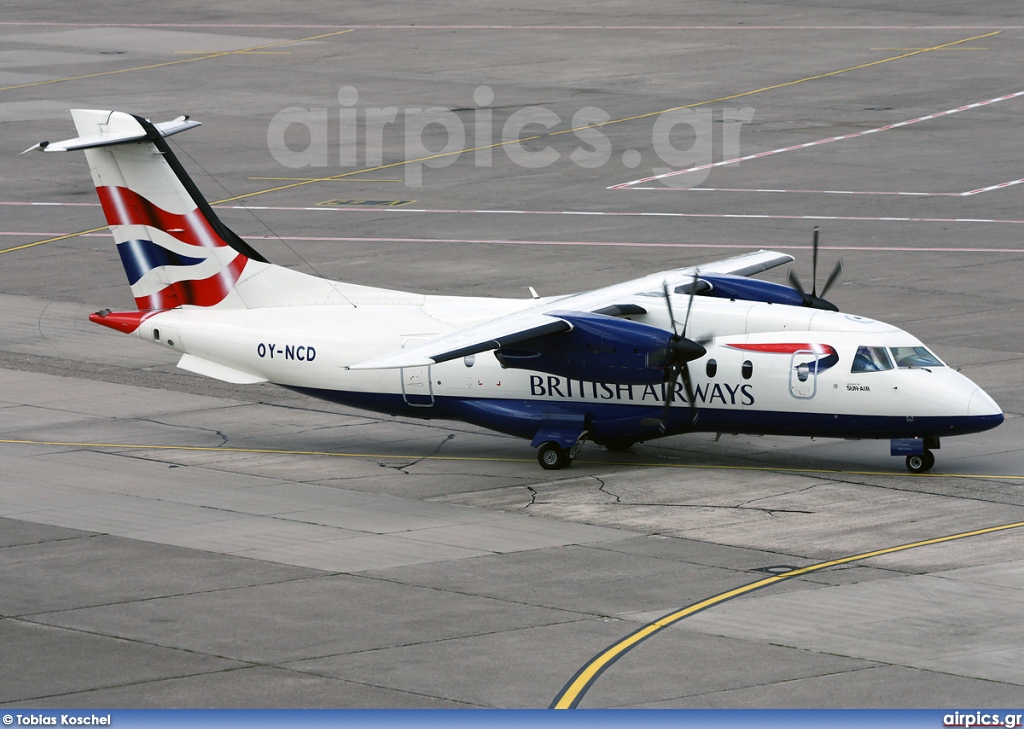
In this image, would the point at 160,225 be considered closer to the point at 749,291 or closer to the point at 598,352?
the point at 598,352

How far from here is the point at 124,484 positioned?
33469mm

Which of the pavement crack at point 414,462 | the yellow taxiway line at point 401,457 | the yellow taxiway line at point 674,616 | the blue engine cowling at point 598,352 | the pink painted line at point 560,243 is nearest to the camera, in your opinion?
the yellow taxiway line at point 674,616

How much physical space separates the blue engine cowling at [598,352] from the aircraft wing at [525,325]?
452 mm

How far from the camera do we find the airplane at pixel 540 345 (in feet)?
106

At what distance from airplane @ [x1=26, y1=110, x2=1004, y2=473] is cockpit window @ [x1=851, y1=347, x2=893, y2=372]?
0.03m

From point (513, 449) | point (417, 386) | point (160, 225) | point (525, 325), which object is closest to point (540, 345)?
point (525, 325)

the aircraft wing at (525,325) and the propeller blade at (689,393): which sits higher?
the aircraft wing at (525,325)

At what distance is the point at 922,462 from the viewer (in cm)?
3281

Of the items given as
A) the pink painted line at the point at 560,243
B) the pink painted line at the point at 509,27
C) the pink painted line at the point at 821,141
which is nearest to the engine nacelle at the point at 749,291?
the pink painted line at the point at 560,243

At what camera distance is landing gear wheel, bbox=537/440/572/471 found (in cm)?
3425

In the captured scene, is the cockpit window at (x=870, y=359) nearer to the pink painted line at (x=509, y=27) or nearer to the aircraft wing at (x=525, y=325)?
the aircraft wing at (x=525, y=325)

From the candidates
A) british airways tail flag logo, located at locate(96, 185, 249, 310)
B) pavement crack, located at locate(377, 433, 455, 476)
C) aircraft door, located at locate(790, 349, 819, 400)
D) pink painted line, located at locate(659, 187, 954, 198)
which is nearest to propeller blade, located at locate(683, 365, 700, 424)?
aircraft door, located at locate(790, 349, 819, 400)

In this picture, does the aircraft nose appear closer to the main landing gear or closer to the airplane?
the airplane

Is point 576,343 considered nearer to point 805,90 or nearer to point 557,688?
point 557,688
